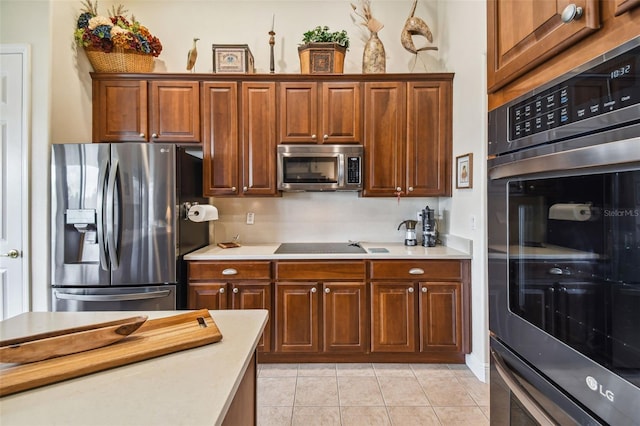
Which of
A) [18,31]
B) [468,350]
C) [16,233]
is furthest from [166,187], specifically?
[468,350]

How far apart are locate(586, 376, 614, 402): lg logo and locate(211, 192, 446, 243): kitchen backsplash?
8.42 ft

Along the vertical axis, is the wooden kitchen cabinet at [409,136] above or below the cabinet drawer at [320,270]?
above

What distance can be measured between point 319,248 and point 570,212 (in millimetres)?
2253

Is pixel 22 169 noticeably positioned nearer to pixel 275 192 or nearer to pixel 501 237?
pixel 275 192

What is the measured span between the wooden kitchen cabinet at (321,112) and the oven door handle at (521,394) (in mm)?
2194

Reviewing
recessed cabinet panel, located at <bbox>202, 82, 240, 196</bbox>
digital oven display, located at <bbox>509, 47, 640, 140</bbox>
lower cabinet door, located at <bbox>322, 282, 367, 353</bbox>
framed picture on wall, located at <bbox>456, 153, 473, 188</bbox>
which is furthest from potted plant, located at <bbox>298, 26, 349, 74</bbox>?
digital oven display, located at <bbox>509, 47, 640, 140</bbox>

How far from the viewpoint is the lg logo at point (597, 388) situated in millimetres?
559

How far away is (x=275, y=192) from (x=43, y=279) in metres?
1.86

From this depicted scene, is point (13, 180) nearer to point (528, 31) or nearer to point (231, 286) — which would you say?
point (231, 286)

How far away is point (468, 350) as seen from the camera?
2.47m

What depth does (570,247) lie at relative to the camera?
2.29 ft

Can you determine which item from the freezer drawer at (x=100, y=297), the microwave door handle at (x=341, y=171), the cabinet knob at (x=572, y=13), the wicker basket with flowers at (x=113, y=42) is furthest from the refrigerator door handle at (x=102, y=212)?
the cabinet knob at (x=572, y=13)

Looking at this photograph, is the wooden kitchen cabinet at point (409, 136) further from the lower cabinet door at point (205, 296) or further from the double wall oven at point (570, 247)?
the double wall oven at point (570, 247)

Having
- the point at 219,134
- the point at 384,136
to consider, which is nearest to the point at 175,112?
the point at 219,134
